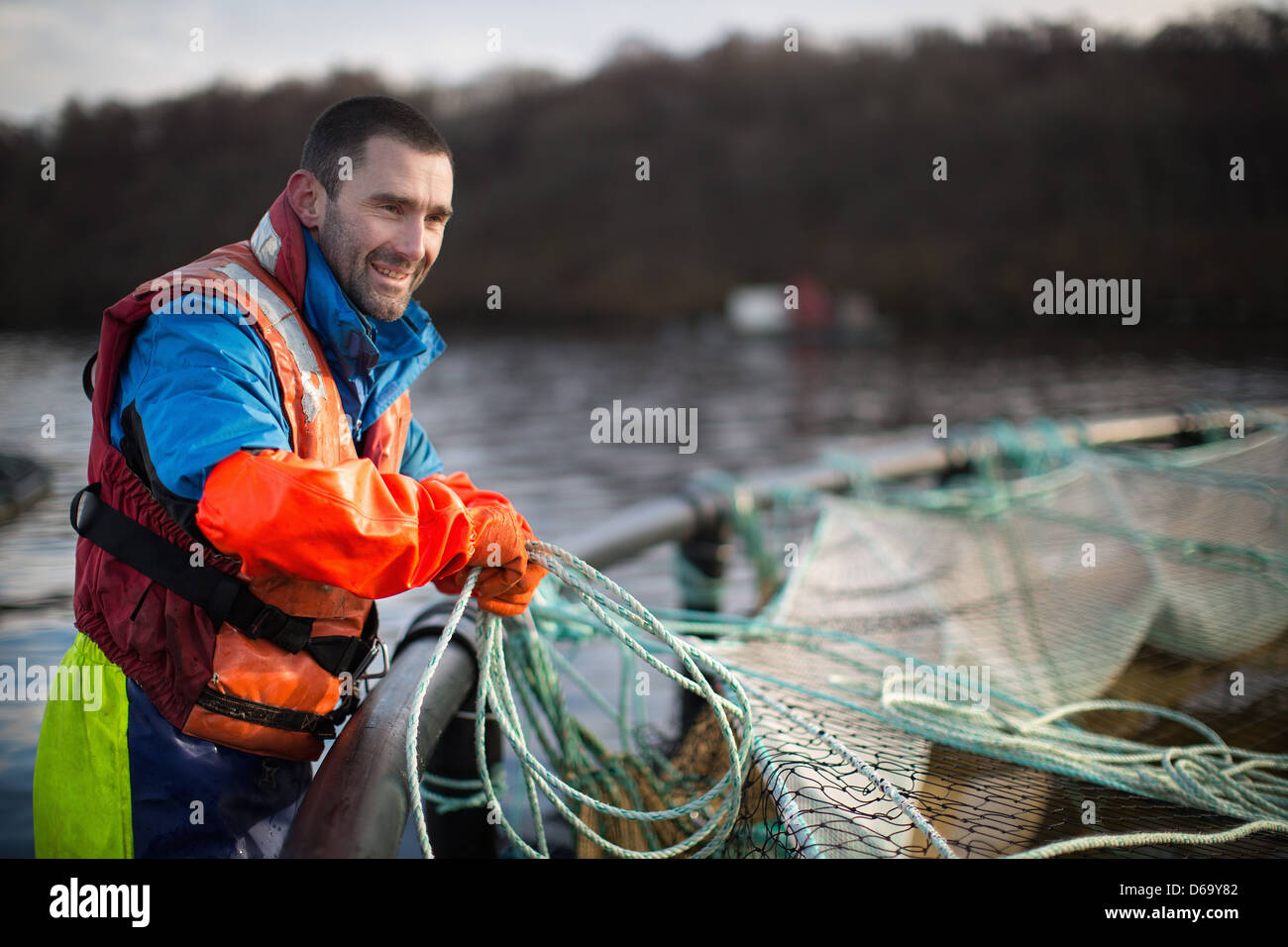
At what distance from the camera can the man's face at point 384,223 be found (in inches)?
73.0

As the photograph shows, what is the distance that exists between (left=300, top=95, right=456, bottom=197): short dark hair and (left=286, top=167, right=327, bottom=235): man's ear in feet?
0.05

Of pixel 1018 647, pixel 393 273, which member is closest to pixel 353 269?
pixel 393 273

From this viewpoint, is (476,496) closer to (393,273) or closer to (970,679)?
(393,273)

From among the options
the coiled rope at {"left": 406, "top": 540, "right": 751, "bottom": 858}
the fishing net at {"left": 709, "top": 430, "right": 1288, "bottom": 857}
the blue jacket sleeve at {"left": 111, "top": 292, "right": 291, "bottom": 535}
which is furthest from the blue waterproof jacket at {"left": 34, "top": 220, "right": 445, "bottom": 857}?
the fishing net at {"left": 709, "top": 430, "right": 1288, "bottom": 857}

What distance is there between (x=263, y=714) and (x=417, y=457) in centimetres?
82

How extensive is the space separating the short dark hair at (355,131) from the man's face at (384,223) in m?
0.02

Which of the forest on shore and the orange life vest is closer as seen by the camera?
the orange life vest

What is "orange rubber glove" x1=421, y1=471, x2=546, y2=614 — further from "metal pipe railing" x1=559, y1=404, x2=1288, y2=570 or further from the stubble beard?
"metal pipe railing" x1=559, y1=404, x2=1288, y2=570

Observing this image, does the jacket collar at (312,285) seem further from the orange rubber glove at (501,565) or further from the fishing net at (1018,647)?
the fishing net at (1018,647)

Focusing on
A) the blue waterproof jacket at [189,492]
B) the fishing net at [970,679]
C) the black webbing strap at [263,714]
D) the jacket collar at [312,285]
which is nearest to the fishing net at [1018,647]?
the fishing net at [970,679]

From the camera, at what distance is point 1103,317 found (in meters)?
44.8

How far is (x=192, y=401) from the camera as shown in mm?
1509

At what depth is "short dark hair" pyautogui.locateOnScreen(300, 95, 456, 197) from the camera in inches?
72.6
